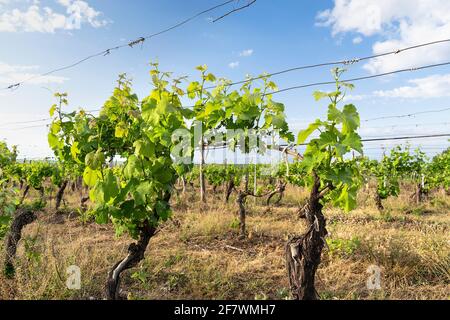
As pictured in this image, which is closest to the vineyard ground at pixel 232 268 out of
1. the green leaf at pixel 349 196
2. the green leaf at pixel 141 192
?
the green leaf at pixel 349 196

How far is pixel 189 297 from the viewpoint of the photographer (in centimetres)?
367

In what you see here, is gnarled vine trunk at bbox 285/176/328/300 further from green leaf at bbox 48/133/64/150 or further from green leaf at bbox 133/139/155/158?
Result: green leaf at bbox 48/133/64/150

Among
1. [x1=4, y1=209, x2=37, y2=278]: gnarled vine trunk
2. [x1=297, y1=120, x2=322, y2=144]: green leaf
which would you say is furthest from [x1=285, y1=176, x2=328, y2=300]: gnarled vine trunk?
[x1=4, y1=209, x2=37, y2=278]: gnarled vine trunk

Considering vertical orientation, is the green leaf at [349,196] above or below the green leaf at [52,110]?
below

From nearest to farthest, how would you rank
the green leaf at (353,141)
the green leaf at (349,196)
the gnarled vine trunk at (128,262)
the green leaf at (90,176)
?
the green leaf at (353,141)
the green leaf at (90,176)
the green leaf at (349,196)
the gnarled vine trunk at (128,262)

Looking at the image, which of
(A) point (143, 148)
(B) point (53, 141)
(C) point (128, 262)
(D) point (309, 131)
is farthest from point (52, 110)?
(D) point (309, 131)

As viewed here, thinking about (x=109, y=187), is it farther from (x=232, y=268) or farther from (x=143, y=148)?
(x=232, y=268)

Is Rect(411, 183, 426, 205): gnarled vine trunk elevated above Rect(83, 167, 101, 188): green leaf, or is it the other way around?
Rect(83, 167, 101, 188): green leaf

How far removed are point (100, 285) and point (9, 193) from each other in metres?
1.35

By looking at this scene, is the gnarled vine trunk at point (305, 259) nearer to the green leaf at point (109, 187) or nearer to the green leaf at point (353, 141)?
the green leaf at point (353, 141)

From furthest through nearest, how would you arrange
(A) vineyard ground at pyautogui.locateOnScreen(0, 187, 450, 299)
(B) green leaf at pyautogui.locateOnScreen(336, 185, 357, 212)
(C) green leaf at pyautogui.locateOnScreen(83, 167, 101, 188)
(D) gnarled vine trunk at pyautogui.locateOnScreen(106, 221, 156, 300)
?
(A) vineyard ground at pyautogui.locateOnScreen(0, 187, 450, 299) → (D) gnarled vine trunk at pyautogui.locateOnScreen(106, 221, 156, 300) → (B) green leaf at pyautogui.locateOnScreen(336, 185, 357, 212) → (C) green leaf at pyautogui.locateOnScreen(83, 167, 101, 188)

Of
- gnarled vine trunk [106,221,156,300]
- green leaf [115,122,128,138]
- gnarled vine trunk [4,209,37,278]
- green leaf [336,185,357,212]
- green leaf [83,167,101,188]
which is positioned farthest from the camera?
gnarled vine trunk [4,209,37,278]
